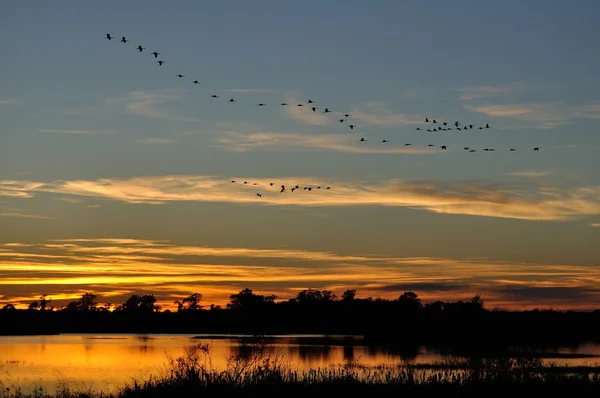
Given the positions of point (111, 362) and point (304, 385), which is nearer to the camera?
point (304, 385)

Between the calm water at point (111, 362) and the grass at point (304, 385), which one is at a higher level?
the grass at point (304, 385)

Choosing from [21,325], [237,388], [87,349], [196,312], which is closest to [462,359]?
[237,388]

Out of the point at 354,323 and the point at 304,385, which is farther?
the point at 354,323

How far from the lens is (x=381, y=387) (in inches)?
1299

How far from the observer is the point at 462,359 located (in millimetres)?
59000

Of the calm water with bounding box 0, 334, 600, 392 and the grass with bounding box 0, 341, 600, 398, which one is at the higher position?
the grass with bounding box 0, 341, 600, 398

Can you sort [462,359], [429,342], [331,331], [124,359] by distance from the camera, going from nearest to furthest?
[462,359] < [124,359] < [429,342] < [331,331]

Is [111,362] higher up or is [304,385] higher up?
[304,385]

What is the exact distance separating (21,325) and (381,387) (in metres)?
133

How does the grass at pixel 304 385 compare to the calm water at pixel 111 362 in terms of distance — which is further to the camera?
the calm water at pixel 111 362

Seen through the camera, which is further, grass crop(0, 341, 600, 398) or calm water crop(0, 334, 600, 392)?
calm water crop(0, 334, 600, 392)

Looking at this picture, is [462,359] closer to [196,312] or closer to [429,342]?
[429,342]

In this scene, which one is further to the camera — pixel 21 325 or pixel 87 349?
pixel 21 325

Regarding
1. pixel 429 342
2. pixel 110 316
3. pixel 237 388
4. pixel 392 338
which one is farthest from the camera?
pixel 110 316
